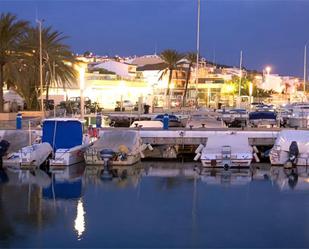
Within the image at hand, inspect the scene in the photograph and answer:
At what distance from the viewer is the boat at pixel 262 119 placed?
4494 cm

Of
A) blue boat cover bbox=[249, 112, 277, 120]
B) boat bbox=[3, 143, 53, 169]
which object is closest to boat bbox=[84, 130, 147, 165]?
boat bbox=[3, 143, 53, 169]

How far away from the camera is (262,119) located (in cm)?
4569

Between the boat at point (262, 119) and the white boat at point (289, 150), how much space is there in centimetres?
1169

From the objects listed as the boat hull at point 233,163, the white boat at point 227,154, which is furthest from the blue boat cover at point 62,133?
the boat hull at point 233,163

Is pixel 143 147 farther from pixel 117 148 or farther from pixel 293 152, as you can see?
pixel 293 152

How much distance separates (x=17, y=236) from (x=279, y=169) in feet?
59.2

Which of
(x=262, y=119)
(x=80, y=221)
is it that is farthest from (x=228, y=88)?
(x=80, y=221)

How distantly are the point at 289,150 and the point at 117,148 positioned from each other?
9207 mm

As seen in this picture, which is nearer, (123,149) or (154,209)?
(154,209)

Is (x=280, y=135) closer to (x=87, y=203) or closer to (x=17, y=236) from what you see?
(x=87, y=203)

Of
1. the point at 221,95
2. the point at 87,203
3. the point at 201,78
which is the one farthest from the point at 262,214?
the point at 201,78

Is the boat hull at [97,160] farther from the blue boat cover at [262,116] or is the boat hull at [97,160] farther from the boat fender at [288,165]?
the blue boat cover at [262,116]

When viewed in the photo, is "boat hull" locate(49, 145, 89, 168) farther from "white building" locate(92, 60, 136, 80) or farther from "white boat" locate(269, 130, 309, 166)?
"white building" locate(92, 60, 136, 80)

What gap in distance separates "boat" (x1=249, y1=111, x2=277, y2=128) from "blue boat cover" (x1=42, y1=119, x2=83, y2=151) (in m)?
16.7
